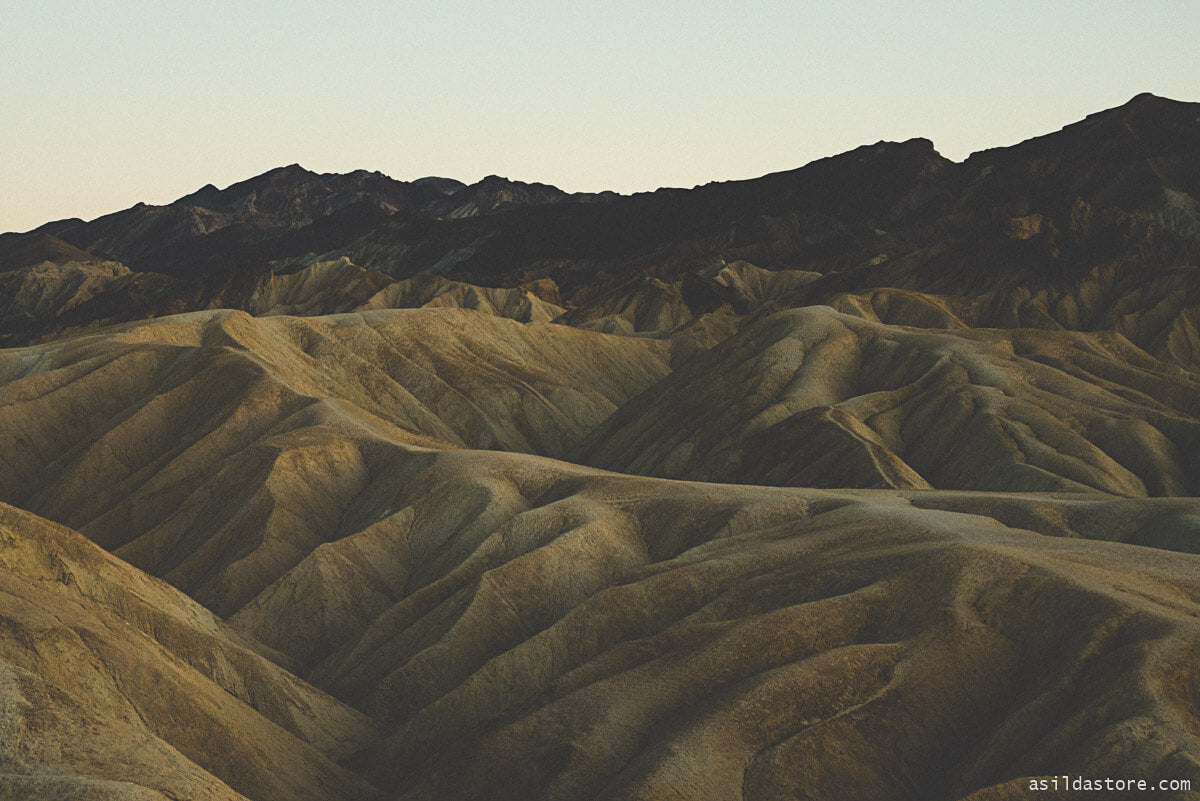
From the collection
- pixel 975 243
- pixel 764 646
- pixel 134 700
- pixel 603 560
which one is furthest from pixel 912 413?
pixel 975 243

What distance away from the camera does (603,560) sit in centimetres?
4425

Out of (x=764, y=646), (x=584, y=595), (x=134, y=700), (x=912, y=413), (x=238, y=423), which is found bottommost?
(x=584, y=595)

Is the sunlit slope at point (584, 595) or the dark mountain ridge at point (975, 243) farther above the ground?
the dark mountain ridge at point (975, 243)

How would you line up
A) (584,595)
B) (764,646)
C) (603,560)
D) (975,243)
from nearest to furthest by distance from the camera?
(764,646), (584,595), (603,560), (975,243)

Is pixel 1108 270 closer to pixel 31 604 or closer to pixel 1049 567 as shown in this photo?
pixel 1049 567

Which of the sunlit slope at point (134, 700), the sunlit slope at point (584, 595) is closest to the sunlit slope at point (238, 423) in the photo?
the sunlit slope at point (584, 595)

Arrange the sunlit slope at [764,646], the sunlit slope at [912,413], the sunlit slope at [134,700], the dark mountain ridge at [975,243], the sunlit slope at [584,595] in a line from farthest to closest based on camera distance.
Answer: the dark mountain ridge at [975,243] < the sunlit slope at [912,413] < the sunlit slope at [584,595] < the sunlit slope at [764,646] < the sunlit slope at [134,700]

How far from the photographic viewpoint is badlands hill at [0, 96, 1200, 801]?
87.6ft

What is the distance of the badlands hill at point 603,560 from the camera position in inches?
1051

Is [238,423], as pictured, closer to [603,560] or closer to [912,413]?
[603,560]

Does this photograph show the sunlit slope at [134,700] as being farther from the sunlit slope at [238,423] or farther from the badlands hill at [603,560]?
the sunlit slope at [238,423]

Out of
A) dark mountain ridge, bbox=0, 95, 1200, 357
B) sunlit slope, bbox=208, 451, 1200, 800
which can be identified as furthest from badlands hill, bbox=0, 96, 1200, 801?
dark mountain ridge, bbox=0, 95, 1200, 357

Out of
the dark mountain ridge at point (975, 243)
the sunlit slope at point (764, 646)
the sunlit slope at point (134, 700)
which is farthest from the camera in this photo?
the dark mountain ridge at point (975, 243)

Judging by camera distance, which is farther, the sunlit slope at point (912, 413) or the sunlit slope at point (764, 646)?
the sunlit slope at point (912, 413)
